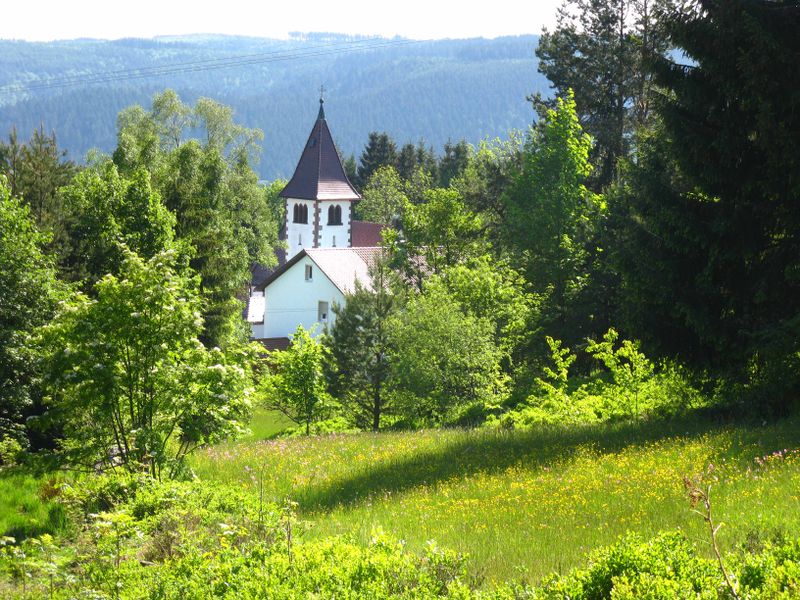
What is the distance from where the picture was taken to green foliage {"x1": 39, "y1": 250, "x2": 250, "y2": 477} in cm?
1207

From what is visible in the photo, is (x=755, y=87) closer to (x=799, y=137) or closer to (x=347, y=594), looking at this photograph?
(x=799, y=137)

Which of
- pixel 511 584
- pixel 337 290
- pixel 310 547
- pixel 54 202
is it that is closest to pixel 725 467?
pixel 511 584

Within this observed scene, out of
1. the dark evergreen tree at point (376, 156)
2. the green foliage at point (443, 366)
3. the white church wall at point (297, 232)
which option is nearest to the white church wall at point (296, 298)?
the white church wall at point (297, 232)

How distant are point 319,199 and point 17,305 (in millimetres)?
53944

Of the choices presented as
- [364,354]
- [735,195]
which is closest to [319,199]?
[364,354]

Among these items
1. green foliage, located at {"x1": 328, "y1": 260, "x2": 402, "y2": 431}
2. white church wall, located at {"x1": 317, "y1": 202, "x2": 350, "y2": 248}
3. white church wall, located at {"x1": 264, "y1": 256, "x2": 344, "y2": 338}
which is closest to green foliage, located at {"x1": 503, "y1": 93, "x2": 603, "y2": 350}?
green foliage, located at {"x1": 328, "y1": 260, "x2": 402, "y2": 431}

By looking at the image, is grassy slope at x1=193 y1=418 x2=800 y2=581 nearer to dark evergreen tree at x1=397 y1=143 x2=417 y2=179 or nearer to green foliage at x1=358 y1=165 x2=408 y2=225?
green foliage at x1=358 y1=165 x2=408 y2=225

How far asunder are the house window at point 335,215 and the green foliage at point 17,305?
53913 millimetres

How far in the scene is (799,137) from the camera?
13.7 m

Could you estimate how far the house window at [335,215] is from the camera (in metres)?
71.9

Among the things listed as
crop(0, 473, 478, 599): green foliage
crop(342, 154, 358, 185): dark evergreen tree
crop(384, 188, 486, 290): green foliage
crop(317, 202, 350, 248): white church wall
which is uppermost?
crop(0, 473, 478, 599): green foliage

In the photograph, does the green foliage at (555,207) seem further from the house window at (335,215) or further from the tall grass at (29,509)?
the house window at (335,215)

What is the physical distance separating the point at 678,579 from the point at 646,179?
35.4 ft

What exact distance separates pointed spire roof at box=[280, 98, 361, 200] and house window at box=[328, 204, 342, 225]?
108 cm
